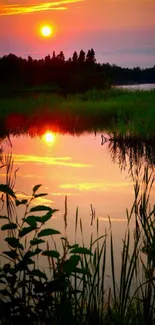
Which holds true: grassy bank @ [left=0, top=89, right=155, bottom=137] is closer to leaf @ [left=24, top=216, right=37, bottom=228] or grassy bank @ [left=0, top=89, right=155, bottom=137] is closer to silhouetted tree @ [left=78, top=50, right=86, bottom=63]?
leaf @ [left=24, top=216, right=37, bottom=228]

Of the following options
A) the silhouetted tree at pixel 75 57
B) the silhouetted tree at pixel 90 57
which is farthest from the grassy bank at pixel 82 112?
the silhouetted tree at pixel 90 57

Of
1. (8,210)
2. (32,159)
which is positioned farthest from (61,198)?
(32,159)

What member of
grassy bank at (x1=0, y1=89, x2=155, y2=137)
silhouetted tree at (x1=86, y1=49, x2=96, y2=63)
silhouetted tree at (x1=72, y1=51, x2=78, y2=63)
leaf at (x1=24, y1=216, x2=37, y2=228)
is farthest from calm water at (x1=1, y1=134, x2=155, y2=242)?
silhouetted tree at (x1=86, y1=49, x2=96, y2=63)

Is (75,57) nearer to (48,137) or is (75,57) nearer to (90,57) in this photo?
(90,57)

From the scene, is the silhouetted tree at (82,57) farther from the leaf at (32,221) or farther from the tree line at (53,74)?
the leaf at (32,221)

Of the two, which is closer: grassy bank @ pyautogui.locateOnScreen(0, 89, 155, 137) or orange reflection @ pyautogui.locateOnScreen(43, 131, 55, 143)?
orange reflection @ pyautogui.locateOnScreen(43, 131, 55, 143)

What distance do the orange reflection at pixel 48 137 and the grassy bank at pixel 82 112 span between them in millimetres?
593

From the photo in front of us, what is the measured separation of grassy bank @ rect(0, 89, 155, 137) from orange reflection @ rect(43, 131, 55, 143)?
0.59m

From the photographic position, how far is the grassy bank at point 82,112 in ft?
45.8

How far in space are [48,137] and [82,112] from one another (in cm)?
574

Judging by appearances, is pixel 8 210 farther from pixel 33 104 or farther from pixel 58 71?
pixel 58 71

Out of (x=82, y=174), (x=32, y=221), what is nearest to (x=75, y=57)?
(x=82, y=174)

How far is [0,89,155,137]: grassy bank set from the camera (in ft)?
45.8

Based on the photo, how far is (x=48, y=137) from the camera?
13359mm
